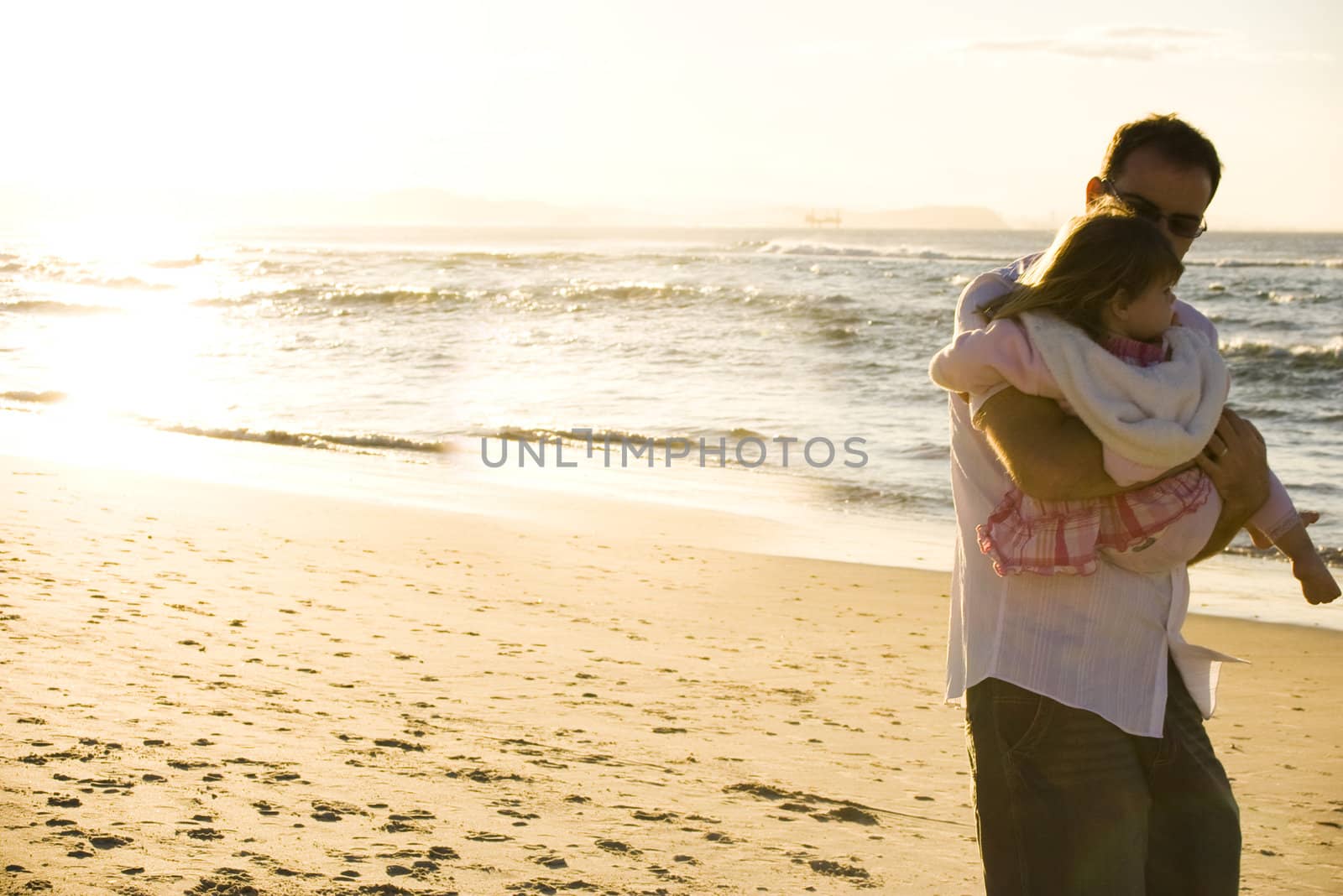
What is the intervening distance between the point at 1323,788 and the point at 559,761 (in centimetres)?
254

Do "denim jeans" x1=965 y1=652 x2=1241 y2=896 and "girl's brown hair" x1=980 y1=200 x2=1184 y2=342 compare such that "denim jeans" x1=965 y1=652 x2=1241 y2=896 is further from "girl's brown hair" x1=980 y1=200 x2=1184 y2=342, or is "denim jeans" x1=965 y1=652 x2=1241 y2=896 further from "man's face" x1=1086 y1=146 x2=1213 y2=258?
"man's face" x1=1086 y1=146 x2=1213 y2=258

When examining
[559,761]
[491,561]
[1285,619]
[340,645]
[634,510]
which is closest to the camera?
[559,761]

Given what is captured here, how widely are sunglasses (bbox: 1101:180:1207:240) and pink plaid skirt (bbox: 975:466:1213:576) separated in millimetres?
450

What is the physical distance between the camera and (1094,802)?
1.93m

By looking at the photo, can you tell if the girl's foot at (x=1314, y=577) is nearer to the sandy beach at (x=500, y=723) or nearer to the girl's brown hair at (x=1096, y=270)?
the girl's brown hair at (x=1096, y=270)

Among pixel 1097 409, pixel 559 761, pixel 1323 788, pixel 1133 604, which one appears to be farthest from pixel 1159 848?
pixel 1323 788

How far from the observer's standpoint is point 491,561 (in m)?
7.89

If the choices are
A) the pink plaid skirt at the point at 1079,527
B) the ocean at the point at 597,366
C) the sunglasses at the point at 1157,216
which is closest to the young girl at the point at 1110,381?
the pink plaid skirt at the point at 1079,527

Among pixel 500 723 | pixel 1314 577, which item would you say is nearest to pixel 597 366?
pixel 500 723

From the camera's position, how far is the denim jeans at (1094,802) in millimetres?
1928

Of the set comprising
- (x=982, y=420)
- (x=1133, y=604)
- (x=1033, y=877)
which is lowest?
(x=1033, y=877)

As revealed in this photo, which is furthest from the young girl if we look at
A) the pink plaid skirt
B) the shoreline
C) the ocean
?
the ocean

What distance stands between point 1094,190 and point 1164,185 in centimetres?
11

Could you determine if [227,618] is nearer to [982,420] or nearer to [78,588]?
[78,588]
